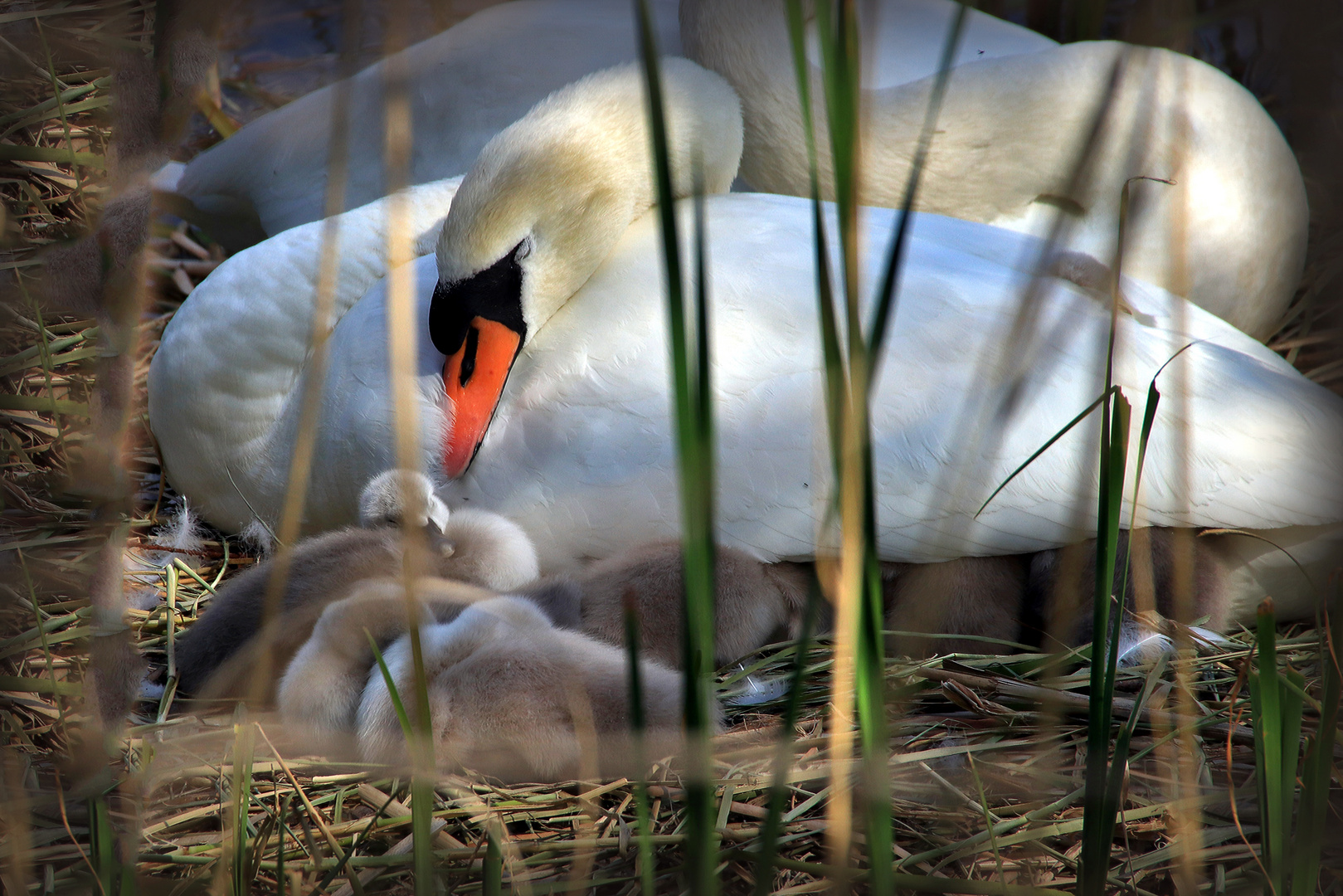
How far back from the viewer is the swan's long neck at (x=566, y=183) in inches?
77.2

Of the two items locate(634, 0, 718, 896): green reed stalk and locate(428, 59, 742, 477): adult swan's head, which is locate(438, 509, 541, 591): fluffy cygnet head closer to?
locate(428, 59, 742, 477): adult swan's head

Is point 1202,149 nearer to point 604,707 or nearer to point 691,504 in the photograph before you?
point 604,707

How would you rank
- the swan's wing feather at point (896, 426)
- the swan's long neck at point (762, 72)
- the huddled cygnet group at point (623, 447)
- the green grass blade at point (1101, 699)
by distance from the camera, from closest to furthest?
1. the green grass blade at point (1101, 699)
2. the huddled cygnet group at point (623, 447)
3. the swan's wing feather at point (896, 426)
4. the swan's long neck at point (762, 72)

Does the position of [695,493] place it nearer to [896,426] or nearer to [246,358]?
[896,426]

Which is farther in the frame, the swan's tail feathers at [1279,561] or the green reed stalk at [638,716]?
the swan's tail feathers at [1279,561]

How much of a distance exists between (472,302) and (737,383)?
19.4 inches

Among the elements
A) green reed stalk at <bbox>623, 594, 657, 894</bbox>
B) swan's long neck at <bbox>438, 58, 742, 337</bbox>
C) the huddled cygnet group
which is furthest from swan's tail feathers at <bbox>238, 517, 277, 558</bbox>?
green reed stalk at <bbox>623, 594, 657, 894</bbox>

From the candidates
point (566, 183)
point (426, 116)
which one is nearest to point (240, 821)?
point (566, 183)

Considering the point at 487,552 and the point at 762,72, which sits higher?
the point at 762,72

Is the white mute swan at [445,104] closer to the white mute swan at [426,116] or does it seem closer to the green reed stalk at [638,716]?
the white mute swan at [426,116]

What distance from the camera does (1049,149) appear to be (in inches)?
107

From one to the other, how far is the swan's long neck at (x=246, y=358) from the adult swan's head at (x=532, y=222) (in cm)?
43

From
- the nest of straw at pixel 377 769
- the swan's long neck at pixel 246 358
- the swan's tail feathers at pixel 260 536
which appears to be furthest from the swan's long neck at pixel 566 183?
the swan's tail feathers at pixel 260 536

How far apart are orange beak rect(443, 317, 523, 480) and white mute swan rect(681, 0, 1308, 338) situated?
3.31 feet
